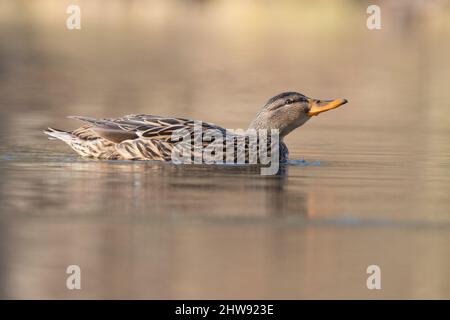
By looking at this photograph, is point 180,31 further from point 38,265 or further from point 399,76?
point 38,265

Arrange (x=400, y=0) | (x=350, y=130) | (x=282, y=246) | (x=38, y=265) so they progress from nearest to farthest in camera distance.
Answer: (x=38, y=265) < (x=282, y=246) < (x=350, y=130) < (x=400, y=0)

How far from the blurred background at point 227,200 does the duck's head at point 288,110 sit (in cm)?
43

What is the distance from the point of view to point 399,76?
3073 cm

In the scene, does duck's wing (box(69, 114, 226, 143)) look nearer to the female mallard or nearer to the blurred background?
the female mallard

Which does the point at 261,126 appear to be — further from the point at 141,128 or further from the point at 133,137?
the point at 133,137

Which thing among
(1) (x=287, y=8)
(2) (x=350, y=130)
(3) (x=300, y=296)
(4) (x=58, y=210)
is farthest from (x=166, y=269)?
(1) (x=287, y=8)

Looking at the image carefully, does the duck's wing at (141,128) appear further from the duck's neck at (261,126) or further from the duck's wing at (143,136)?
the duck's neck at (261,126)

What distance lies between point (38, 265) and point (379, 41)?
3797 centimetres

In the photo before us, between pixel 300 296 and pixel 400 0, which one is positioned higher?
pixel 400 0

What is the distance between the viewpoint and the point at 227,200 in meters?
11.5

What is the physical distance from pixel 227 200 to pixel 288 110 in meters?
3.44

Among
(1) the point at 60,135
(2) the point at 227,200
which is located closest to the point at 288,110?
(1) the point at 60,135

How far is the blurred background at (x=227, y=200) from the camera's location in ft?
29.1

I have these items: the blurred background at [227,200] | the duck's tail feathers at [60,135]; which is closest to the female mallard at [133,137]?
the duck's tail feathers at [60,135]
